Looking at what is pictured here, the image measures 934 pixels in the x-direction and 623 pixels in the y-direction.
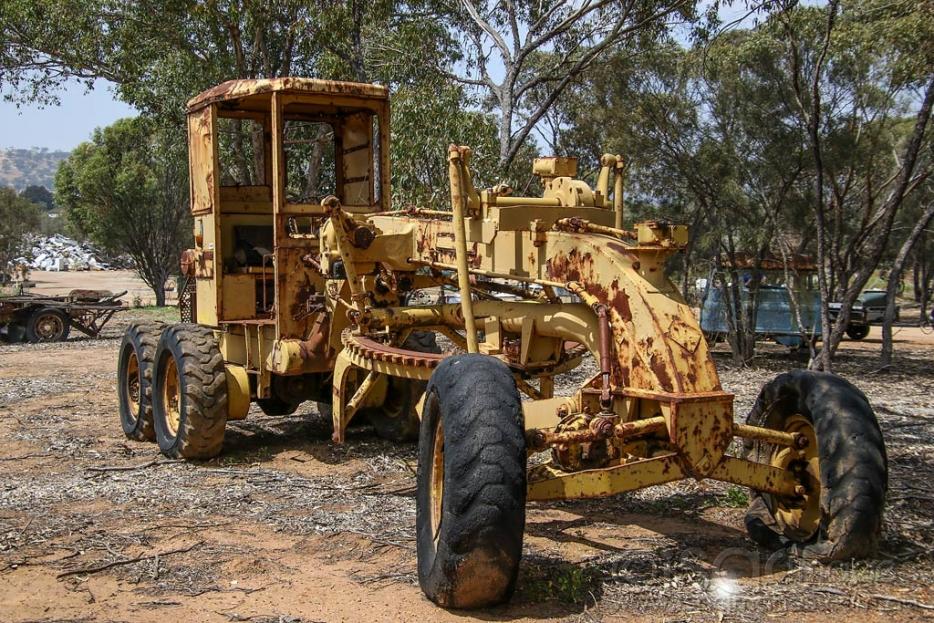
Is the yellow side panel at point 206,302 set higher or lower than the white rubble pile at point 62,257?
lower

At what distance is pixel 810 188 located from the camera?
20.0m

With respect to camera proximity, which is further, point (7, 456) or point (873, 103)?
point (873, 103)

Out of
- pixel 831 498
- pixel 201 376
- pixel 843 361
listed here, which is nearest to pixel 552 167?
pixel 831 498

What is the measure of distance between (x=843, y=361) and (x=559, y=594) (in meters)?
15.7

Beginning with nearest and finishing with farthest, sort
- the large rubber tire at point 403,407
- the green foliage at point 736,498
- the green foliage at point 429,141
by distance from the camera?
1. the green foliage at point 736,498
2. the large rubber tire at point 403,407
3. the green foliage at point 429,141

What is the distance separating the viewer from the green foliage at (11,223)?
146 feet

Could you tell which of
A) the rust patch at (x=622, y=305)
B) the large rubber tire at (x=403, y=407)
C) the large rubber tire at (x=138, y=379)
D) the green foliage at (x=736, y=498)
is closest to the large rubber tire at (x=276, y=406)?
the large rubber tire at (x=403, y=407)

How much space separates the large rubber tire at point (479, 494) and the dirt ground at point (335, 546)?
18cm

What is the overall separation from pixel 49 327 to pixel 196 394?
49.0ft

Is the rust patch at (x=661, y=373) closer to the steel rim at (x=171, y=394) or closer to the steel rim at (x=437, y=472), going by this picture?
the steel rim at (x=437, y=472)

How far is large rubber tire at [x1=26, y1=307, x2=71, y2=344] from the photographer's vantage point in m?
20.9

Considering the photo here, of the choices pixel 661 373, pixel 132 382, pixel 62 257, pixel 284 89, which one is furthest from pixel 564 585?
pixel 62 257

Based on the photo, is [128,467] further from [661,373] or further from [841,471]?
[841,471]

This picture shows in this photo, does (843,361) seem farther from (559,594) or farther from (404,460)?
(559,594)
